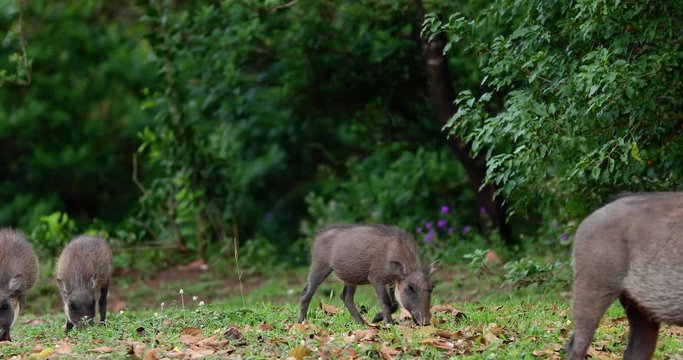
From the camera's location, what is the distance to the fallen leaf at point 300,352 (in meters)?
6.77

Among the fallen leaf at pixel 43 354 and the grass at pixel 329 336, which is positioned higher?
the fallen leaf at pixel 43 354

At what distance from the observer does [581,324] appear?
647 centimetres

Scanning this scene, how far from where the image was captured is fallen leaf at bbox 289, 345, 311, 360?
677 cm

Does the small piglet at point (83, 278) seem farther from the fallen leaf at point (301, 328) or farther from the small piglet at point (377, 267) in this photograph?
the small piglet at point (377, 267)

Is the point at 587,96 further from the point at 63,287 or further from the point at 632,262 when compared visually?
the point at 63,287

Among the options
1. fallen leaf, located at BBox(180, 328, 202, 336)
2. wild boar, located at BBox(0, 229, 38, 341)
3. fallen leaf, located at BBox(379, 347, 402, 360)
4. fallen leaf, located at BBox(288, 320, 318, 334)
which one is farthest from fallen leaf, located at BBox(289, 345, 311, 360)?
wild boar, located at BBox(0, 229, 38, 341)

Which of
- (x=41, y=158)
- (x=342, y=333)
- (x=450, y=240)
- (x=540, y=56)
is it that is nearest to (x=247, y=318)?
(x=342, y=333)

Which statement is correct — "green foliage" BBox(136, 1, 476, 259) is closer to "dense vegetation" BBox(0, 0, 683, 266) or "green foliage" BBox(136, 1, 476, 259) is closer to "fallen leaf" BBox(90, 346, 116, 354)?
"dense vegetation" BBox(0, 0, 683, 266)

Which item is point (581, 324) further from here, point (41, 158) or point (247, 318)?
point (41, 158)

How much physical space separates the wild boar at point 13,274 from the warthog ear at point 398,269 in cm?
299

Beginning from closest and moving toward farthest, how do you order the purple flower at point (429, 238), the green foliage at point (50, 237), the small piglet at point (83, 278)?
1. the small piglet at point (83, 278)
2. the purple flower at point (429, 238)
3. the green foliage at point (50, 237)

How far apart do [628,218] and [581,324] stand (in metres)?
0.65

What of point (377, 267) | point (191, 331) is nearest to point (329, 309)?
point (377, 267)

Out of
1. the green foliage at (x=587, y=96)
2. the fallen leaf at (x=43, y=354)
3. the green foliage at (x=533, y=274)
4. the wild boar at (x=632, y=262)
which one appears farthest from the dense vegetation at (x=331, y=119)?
the fallen leaf at (x=43, y=354)
